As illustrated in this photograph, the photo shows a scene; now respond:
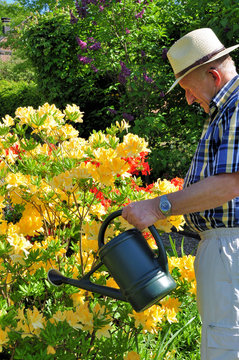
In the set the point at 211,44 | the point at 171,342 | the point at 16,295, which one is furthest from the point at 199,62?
the point at 171,342

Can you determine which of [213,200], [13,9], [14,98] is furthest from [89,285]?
[13,9]

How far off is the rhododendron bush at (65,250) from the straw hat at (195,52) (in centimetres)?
45

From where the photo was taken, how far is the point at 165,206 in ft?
4.56

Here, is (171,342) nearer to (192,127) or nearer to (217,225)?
(217,225)

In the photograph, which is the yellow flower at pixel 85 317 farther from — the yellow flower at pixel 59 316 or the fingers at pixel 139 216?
the fingers at pixel 139 216

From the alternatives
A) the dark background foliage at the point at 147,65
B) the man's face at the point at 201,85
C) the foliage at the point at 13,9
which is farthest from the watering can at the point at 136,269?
the foliage at the point at 13,9

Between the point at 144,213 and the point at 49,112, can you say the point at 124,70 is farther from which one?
the point at 144,213

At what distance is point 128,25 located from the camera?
6.00 m

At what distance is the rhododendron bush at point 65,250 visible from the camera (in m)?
1.65

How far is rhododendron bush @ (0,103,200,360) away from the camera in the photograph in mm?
1652

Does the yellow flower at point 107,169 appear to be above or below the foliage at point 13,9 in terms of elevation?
below

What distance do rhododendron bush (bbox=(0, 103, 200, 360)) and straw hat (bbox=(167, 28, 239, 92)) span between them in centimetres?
45

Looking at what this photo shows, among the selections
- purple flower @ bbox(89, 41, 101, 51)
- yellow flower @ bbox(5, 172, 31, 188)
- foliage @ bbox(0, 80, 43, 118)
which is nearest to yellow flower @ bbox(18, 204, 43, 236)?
yellow flower @ bbox(5, 172, 31, 188)

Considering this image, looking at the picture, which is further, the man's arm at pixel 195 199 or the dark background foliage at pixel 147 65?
the dark background foliage at pixel 147 65
